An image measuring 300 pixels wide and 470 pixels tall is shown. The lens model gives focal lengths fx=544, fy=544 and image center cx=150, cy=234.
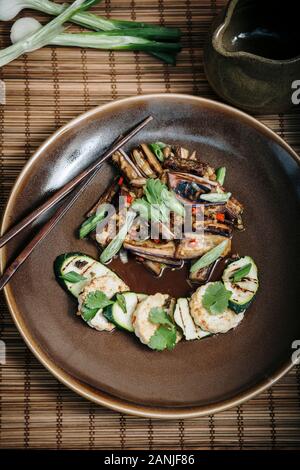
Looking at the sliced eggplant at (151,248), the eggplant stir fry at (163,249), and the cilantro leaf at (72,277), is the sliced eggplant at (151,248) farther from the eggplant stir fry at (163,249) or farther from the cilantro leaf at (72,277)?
the cilantro leaf at (72,277)

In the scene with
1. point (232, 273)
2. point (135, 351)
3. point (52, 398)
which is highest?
point (232, 273)

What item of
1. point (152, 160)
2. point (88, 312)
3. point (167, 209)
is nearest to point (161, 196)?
point (167, 209)

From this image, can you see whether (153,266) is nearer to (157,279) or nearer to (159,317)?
(157,279)

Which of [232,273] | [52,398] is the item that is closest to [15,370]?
[52,398]

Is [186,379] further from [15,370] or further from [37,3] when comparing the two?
[37,3]

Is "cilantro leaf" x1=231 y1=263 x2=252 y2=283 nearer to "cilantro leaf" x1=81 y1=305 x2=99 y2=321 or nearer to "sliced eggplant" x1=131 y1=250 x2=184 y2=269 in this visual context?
"sliced eggplant" x1=131 y1=250 x2=184 y2=269

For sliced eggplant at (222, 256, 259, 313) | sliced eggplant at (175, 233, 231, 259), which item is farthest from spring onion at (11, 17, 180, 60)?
sliced eggplant at (222, 256, 259, 313)
